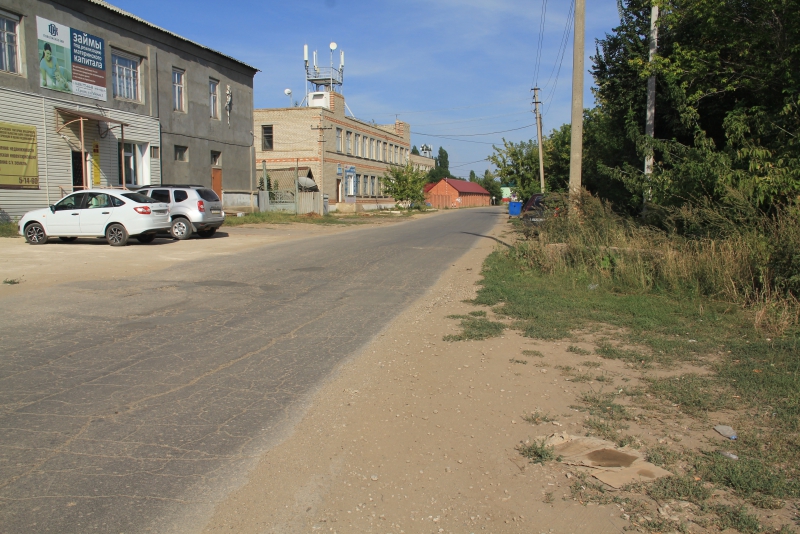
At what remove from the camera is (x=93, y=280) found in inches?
438

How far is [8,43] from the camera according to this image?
20.2m

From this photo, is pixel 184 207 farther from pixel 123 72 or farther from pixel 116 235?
pixel 123 72

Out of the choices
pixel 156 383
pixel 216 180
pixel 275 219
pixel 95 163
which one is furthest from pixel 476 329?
pixel 216 180

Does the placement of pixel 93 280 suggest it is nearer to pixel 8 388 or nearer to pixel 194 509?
pixel 8 388

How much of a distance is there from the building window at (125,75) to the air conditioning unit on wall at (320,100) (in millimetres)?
24664

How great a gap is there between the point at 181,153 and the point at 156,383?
2608 centimetres

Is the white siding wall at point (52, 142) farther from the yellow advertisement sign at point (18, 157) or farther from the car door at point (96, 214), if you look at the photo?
the car door at point (96, 214)

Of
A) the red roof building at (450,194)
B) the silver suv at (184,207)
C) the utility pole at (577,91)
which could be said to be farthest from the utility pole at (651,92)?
the red roof building at (450,194)

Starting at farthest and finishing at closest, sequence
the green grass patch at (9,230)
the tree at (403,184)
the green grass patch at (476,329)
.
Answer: the tree at (403,184), the green grass patch at (9,230), the green grass patch at (476,329)

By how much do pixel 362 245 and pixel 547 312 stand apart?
36.1ft

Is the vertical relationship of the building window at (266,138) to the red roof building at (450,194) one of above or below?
above

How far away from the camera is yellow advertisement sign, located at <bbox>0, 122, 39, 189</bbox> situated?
1992 centimetres

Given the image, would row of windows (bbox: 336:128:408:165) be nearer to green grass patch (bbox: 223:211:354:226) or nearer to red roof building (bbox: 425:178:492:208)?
green grass patch (bbox: 223:211:354:226)

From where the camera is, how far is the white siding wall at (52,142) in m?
20.2
